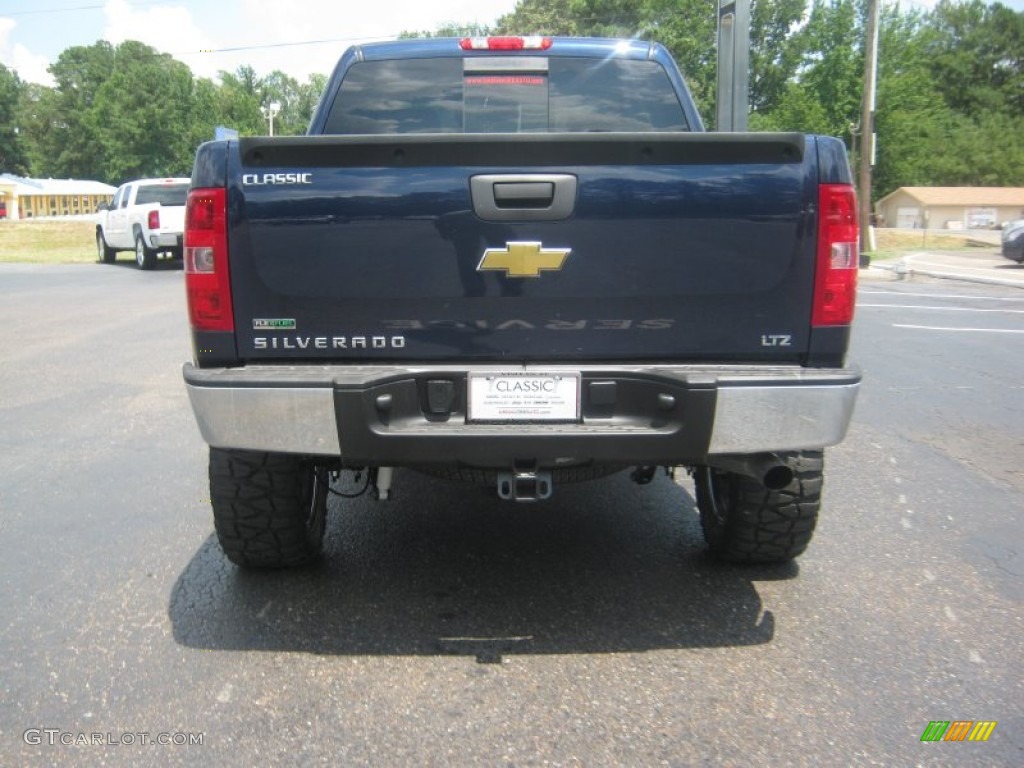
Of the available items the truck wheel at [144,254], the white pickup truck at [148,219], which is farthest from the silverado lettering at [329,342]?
the truck wheel at [144,254]

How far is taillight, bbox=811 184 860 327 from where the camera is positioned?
292 cm

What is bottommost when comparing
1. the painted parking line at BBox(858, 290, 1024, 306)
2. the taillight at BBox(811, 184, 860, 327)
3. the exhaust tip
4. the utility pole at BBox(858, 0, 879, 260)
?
the painted parking line at BBox(858, 290, 1024, 306)

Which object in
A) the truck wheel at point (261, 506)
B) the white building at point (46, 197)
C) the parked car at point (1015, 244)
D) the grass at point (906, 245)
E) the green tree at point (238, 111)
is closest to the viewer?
the truck wheel at point (261, 506)

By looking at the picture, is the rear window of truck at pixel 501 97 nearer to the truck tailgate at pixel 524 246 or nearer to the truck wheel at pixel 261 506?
the truck tailgate at pixel 524 246

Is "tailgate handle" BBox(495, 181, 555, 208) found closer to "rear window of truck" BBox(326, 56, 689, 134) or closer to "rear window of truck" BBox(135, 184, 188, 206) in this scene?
"rear window of truck" BBox(326, 56, 689, 134)

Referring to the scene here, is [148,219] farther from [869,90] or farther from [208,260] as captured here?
[869,90]

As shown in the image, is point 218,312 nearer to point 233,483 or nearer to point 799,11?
point 233,483

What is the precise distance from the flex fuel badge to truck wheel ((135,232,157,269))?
18.3 m

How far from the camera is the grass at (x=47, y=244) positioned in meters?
24.9

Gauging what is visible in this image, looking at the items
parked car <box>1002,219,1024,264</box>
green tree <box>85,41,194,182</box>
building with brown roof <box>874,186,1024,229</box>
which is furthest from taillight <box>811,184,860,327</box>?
green tree <box>85,41,194,182</box>

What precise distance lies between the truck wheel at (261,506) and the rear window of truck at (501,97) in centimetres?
196

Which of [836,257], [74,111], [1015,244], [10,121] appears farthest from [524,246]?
[10,121]

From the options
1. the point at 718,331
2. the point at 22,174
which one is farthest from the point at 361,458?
the point at 22,174

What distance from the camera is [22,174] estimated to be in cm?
11294
